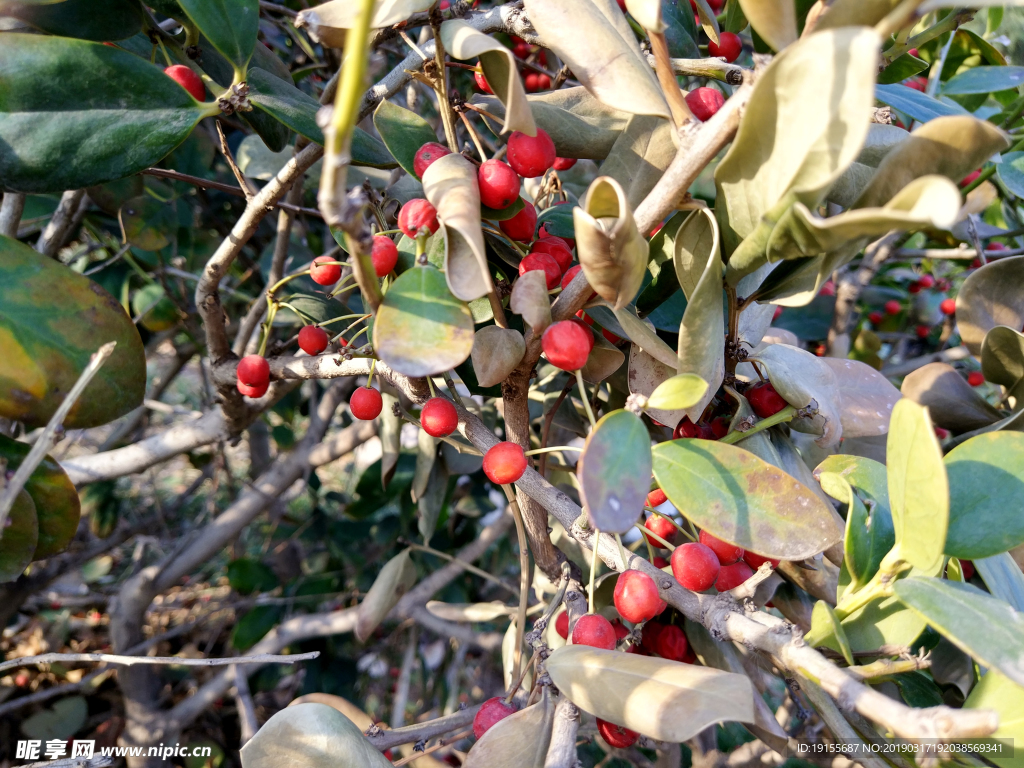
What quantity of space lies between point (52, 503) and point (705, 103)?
74 centimetres

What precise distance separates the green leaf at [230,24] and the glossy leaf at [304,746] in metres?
0.59

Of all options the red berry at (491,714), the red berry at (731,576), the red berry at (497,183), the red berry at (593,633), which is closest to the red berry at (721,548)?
the red berry at (731,576)

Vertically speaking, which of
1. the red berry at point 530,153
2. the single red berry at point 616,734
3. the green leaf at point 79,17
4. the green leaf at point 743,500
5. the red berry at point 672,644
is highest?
the green leaf at point 79,17

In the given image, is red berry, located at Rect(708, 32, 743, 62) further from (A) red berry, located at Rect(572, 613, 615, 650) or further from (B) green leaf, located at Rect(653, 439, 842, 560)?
(A) red berry, located at Rect(572, 613, 615, 650)

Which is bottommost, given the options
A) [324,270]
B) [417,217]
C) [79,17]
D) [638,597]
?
[638,597]

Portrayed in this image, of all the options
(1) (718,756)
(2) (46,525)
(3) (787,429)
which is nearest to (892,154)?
(3) (787,429)

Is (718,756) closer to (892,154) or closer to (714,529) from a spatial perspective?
(714,529)

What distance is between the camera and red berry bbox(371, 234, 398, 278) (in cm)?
56

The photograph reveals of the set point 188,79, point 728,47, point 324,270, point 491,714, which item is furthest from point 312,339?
point 728,47

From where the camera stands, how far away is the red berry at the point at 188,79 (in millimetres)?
726

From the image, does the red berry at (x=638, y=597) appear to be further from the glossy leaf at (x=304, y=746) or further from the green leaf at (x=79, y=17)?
the green leaf at (x=79, y=17)

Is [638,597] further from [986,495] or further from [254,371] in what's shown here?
[254,371]

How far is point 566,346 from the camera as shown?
1.66 ft

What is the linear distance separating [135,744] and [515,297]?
156 centimetres
